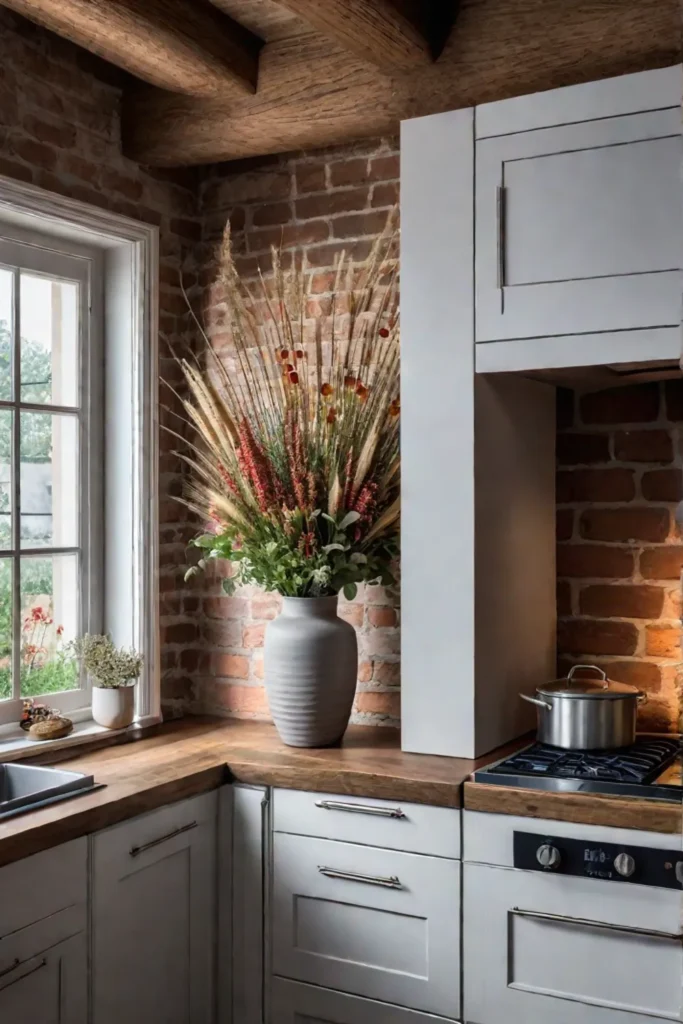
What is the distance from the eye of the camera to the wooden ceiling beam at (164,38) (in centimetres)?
270

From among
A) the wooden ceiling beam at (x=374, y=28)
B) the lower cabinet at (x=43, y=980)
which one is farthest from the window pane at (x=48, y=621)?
the wooden ceiling beam at (x=374, y=28)

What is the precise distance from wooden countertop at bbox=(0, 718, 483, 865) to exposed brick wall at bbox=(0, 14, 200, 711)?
55 centimetres

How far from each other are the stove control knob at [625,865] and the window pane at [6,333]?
2107 millimetres

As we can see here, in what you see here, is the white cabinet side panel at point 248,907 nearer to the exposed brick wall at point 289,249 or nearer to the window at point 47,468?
the exposed brick wall at point 289,249

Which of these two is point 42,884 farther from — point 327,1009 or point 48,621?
point 48,621

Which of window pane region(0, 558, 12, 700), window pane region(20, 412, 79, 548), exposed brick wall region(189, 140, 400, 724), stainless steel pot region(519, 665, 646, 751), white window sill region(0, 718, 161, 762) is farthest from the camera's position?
exposed brick wall region(189, 140, 400, 724)

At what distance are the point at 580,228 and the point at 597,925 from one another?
166 centimetres

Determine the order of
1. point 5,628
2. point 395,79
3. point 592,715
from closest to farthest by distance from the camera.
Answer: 1. point 592,715
2. point 395,79
3. point 5,628

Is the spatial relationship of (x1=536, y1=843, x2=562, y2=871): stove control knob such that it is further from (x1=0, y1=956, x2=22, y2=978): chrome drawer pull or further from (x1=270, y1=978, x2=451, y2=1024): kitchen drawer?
(x1=0, y1=956, x2=22, y2=978): chrome drawer pull

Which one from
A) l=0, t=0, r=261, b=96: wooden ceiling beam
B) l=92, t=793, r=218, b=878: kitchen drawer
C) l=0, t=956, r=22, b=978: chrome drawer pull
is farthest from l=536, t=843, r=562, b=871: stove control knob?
l=0, t=0, r=261, b=96: wooden ceiling beam

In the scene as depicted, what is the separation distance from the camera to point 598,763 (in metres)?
2.66

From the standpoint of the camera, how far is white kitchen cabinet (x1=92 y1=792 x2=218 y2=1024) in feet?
8.25

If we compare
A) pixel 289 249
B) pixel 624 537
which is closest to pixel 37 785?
pixel 624 537

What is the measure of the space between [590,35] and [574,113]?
195 mm
